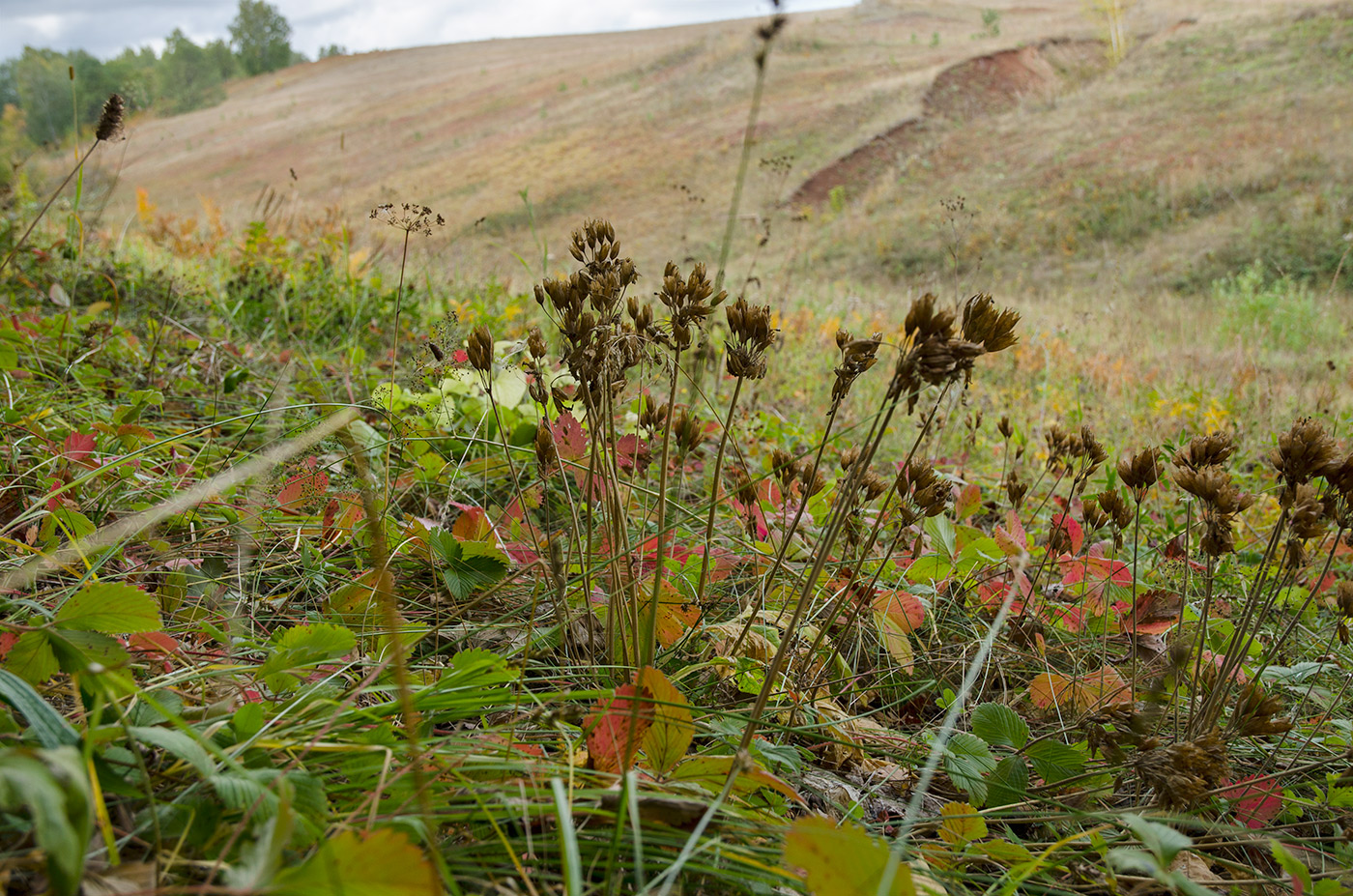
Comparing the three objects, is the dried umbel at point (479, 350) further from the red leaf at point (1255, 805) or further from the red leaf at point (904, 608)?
the red leaf at point (1255, 805)

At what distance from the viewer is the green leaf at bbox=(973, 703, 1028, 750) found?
38.6 inches

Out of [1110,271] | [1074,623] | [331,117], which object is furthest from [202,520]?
[331,117]

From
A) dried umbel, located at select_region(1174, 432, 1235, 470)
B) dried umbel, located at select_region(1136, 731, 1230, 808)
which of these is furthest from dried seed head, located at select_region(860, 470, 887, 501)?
dried umbel, located at select_region(1136, 731, 1230, 808)

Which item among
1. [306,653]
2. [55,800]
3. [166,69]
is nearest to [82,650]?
[306,653]

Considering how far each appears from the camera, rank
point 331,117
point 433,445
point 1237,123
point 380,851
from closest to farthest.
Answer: point 380,851
point 433,445
point 1237,123
point 331,117

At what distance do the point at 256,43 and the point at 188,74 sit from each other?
8.80m

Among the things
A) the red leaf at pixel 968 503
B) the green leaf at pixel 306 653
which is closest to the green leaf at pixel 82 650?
the green leaf at pixel 306 653

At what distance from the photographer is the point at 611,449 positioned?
0.98 metres

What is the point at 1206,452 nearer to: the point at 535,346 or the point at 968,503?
the point at 968,503

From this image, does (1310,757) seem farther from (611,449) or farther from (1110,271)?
(1110,271)

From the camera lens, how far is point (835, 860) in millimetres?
547

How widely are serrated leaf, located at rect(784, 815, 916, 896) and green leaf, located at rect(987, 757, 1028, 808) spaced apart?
45 cm

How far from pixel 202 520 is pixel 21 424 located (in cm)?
42

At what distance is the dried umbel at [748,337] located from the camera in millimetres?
913
